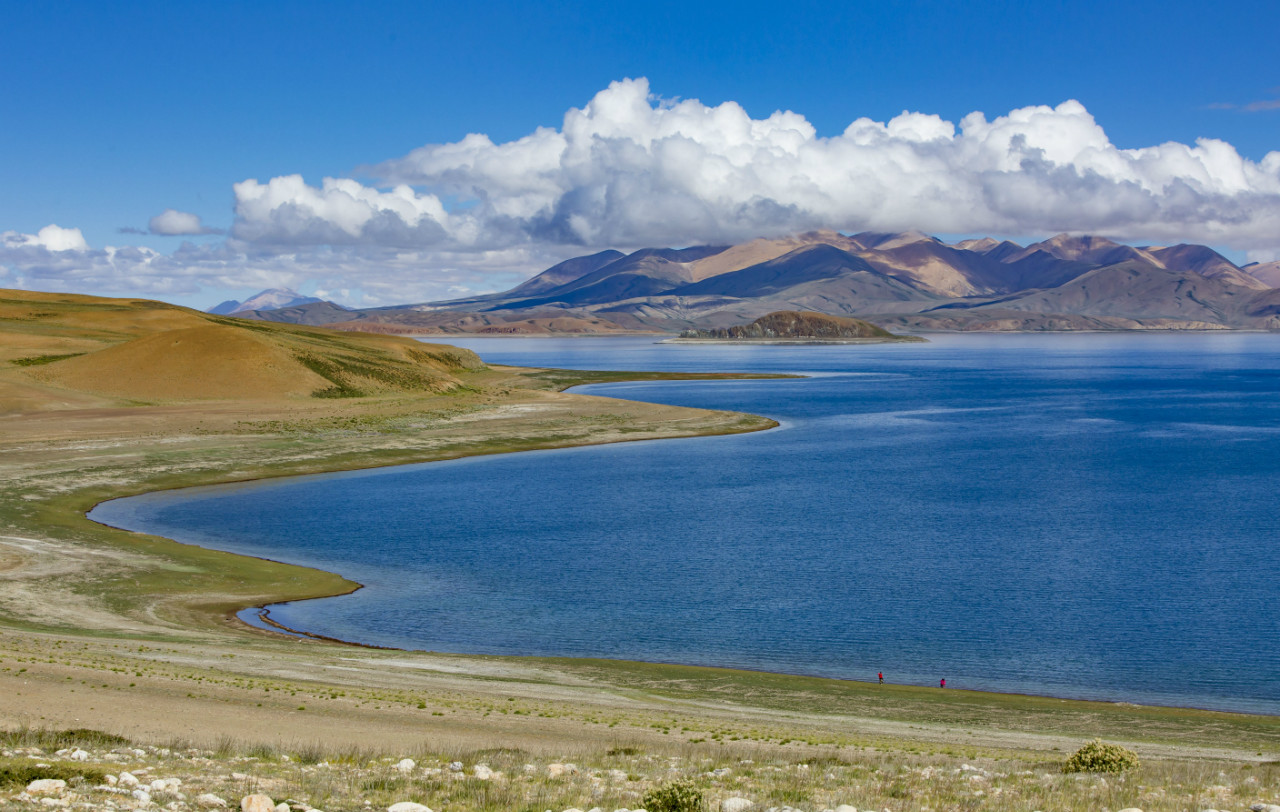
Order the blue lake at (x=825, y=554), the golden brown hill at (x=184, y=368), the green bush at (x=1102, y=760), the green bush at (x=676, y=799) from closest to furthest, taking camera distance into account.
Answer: the green bush at (x=676, y=799)
the green bush at (x=1102, y=760)
the blue lake at (x=825, y=554)
the golden brown hill at (x=184, y=368)

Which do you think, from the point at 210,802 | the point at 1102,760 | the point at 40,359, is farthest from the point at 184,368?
the point at 1102,760

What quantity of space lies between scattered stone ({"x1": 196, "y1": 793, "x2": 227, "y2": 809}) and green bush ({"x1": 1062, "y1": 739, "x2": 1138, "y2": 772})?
16.9 metres

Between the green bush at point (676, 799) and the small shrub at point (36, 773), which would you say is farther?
the green bush at point (676, 799)

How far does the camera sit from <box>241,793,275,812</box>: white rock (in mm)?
15961

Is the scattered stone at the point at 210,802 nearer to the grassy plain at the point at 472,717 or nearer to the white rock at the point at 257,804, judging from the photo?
the white rock at the point at 257,804

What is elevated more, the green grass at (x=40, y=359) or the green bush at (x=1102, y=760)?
the green grass at (x=40, y=359)

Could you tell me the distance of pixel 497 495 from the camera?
255ft

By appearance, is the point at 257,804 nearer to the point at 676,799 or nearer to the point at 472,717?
the point at 676,799

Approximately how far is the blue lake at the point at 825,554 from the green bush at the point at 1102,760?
1390 centimetres

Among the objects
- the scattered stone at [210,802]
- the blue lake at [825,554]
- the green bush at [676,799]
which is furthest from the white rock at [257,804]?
the blue lake at [825,554]

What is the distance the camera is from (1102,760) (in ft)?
72.8

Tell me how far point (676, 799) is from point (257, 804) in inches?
265

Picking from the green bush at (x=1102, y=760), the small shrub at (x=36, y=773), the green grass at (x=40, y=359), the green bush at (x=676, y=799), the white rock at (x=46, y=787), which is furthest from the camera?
the green grass at (x=40, y=359)

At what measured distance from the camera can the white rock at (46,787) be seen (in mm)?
16359
